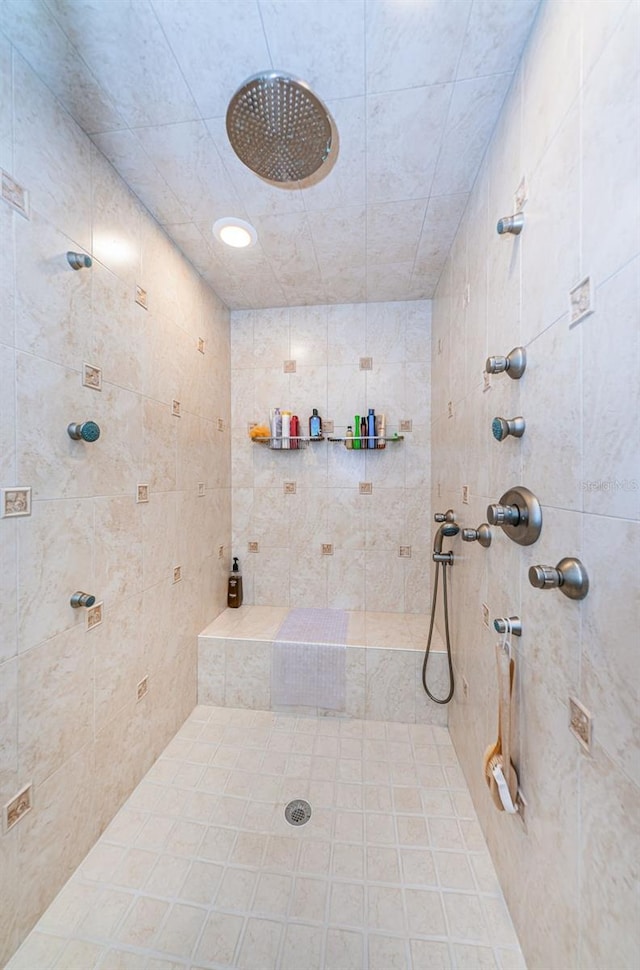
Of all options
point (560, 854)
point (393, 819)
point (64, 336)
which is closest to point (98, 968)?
point (393, 819)

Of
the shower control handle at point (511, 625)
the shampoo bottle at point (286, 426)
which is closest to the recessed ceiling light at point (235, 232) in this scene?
the shampoo bottle at point (286, 426)

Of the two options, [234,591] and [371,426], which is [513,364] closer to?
[371,426]

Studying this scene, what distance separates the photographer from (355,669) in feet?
5.90

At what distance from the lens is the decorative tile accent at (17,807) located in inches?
33.8

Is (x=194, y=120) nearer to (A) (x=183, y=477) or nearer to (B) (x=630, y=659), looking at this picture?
(A) (x=183, y=477)

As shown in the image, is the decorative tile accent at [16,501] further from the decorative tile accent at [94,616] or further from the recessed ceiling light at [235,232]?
the recessed ceiling light at [235,232]

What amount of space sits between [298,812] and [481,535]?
122 cm

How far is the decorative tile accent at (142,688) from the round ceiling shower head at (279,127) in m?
1.83

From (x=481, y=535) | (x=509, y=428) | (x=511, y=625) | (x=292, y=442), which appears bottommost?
(x=511, y=625)

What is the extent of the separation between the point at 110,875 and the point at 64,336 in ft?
5.47

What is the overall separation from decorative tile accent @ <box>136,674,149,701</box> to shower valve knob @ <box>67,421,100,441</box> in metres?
1.00

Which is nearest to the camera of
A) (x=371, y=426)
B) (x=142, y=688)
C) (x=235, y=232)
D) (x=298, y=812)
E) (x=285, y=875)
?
(x=285, y=875)

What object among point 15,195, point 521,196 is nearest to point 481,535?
point 521,196

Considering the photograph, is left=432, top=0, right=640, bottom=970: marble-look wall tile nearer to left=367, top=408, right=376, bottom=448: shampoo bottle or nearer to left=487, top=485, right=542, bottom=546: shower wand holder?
left=487, top=485, right=542, bottom=546: shower wand holder
